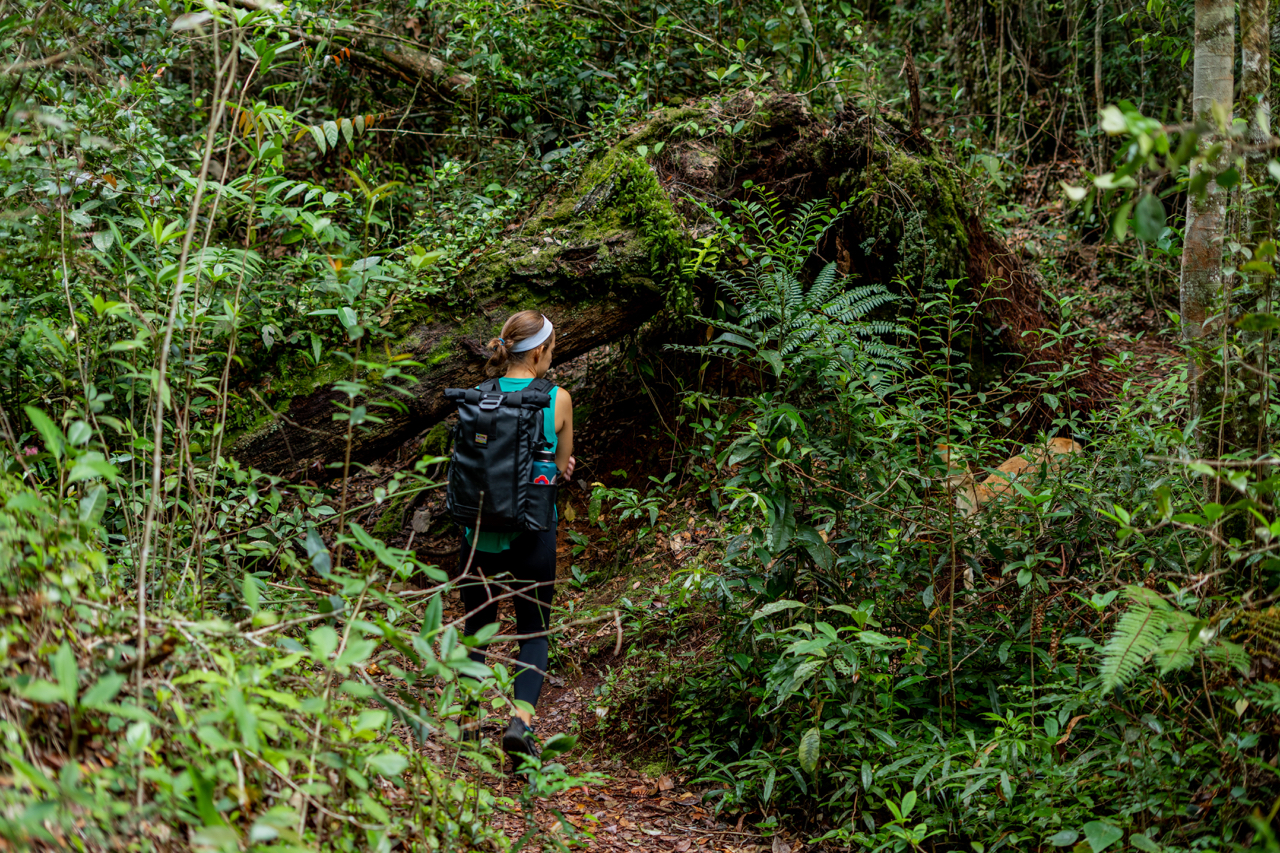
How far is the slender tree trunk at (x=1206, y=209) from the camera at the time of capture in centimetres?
335

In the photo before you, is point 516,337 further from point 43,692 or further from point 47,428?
point 43,692

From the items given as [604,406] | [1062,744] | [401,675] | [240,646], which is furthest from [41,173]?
[1062,744]

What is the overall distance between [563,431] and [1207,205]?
296 cm

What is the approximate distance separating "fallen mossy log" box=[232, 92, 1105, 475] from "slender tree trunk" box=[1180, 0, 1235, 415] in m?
1.07

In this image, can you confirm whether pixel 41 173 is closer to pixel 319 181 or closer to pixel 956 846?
pixel 319 181

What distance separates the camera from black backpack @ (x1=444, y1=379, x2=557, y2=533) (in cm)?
372

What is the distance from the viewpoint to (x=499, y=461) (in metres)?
3.72

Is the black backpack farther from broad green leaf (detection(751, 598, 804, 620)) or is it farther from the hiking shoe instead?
broad green leaf (detection(751, 598, 804, 620))

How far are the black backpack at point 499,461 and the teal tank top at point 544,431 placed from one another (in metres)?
0.05

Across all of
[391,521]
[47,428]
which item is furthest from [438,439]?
[47,428]

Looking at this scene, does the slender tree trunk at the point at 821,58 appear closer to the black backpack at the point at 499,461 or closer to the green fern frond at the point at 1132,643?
the black backpack at the point at 499,461

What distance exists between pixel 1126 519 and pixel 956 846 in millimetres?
1337

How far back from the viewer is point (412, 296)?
5.06 meters

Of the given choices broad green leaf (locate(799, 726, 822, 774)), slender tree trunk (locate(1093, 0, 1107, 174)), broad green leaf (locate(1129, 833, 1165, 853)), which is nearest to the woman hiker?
broad green leaf (locate(799, 726, 822, 774))
